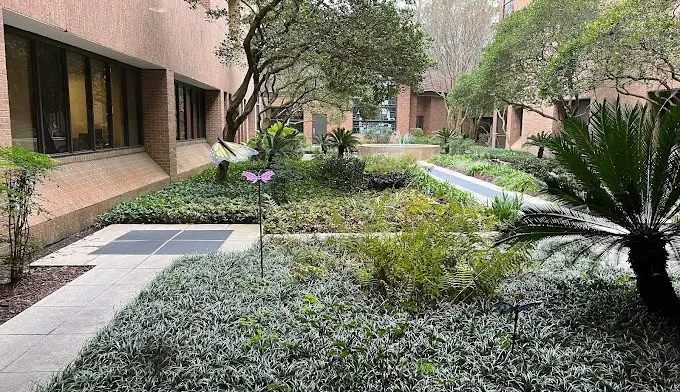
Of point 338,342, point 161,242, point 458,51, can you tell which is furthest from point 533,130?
point 338,342

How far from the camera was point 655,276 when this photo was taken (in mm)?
3697

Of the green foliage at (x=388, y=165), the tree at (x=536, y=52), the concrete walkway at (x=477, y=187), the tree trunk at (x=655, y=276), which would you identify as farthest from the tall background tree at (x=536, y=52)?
the tree trunk at (x=655, y=276)

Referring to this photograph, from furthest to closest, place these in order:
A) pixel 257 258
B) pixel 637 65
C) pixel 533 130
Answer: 1. pixel 533 130
2. pixel 637 65
3. pixel 257 258

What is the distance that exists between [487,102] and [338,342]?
19.4 m

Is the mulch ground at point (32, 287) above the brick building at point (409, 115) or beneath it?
beneath

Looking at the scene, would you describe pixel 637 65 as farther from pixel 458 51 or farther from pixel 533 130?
pixel 458 51

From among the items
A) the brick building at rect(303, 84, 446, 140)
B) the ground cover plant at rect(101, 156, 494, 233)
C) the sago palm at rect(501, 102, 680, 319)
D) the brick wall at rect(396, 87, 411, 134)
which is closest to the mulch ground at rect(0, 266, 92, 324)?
the ground cover plant at rect(101, 156, 494, 233)

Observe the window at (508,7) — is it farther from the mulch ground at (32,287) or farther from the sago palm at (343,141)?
the mulch ground at (32,287)

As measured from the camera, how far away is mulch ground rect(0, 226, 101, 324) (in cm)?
434

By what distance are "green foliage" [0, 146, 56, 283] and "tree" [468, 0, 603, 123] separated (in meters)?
13.4

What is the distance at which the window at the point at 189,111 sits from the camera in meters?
15.5

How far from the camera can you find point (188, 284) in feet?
15.0

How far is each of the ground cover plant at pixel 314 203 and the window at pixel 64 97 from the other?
4.97 feet

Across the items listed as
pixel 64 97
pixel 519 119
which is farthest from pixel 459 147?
pixel 64 97
